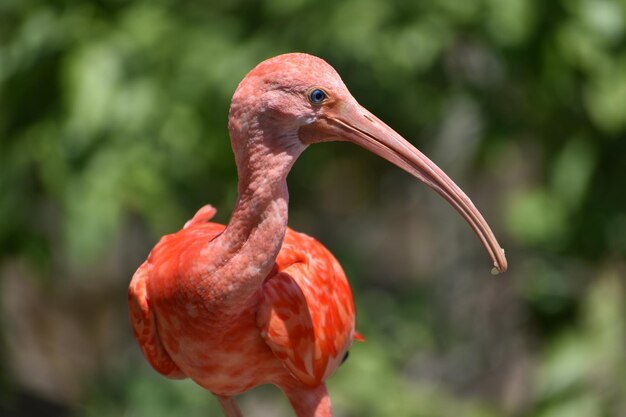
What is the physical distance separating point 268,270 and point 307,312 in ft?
0.63

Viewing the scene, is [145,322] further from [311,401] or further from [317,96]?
[317,96]

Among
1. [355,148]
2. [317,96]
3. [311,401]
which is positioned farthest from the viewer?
[355,148]

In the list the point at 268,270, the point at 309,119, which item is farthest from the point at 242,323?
the point at 309,119

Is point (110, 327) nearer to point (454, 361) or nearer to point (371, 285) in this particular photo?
point (371, 285)

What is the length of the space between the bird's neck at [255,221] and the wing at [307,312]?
0.11 metres

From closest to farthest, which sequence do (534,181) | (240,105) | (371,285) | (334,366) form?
(240,105), (334,366), (534,181), (371,285)

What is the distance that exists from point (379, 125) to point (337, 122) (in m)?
0.07

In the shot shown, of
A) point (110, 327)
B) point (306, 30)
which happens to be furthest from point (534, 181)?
point (110, 327)

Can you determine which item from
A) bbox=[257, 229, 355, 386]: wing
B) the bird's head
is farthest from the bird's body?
the bird's head

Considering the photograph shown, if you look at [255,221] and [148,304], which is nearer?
[255,221]

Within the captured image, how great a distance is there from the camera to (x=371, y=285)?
558 centimetres

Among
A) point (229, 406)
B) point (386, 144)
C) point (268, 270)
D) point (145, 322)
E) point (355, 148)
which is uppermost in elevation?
point (386, 144)

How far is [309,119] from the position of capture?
1.60 metres

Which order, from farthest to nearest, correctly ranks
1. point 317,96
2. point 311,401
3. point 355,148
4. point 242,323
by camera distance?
1. point 355,148
2. point 311,401
3. point 242,323
4. point 317,96
